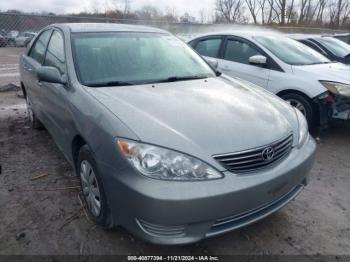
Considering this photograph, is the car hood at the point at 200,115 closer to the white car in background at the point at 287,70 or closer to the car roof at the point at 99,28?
the car roof at the point at 99,28

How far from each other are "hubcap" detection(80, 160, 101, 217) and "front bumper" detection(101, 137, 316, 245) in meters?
0.29

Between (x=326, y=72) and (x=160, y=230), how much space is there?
3818mm

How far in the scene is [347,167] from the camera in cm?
377

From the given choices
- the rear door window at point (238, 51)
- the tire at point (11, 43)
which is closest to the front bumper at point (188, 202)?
the rear door window at point (238, 51)

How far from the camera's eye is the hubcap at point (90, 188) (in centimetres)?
238

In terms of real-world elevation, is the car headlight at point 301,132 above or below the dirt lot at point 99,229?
above

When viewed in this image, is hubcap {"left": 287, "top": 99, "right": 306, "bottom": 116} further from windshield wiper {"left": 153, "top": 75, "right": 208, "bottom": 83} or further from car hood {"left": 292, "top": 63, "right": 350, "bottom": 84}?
windshield wiper {"left": 153, "top": 75, "right": 208, "bottom": 83}

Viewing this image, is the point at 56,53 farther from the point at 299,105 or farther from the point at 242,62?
the point at 299,105

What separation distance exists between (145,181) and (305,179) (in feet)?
4.59

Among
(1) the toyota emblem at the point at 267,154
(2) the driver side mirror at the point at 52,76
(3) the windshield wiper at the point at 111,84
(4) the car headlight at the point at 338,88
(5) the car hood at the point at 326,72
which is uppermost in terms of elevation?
(2) the driver side mirror at the point at 52,76

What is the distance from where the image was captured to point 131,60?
3.03 m

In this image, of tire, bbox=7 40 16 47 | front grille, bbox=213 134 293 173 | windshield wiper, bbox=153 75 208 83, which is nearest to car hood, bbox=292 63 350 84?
windshield wiper, bbox=153 75 208 83

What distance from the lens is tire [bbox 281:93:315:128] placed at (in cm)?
448

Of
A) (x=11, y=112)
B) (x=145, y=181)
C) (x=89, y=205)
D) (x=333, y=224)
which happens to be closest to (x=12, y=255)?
(x=89, y=205)
